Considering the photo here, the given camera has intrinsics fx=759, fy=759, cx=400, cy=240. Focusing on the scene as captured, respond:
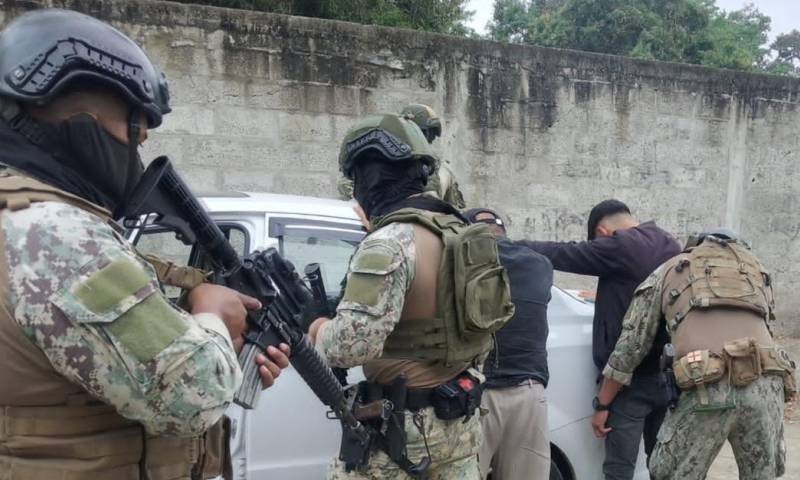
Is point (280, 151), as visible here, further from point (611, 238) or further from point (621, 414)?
point (621, 414)

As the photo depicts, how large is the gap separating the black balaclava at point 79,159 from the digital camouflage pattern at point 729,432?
2.60 metres

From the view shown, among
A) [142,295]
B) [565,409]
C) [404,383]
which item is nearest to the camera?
[142,295]

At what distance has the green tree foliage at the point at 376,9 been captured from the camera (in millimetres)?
6984

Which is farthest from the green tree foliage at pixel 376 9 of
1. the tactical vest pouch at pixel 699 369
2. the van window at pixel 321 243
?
the tactical vest pouch at pixel 699 369

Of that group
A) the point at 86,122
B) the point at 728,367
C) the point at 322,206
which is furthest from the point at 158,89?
the point at 728,367

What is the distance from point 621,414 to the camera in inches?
138

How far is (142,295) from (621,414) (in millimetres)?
2777

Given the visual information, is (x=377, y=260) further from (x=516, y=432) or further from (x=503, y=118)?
(x=503, y=118)

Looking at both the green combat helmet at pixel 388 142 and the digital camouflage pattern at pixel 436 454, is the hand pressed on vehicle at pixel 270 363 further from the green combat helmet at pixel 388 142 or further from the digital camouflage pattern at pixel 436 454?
the green combat helmet at pixel 388 142

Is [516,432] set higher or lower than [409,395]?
lower

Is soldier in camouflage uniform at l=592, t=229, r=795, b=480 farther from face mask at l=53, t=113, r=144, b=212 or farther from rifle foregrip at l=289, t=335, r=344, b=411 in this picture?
face mask at l=53, t=113, r=144, b=212

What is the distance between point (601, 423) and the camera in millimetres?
3504

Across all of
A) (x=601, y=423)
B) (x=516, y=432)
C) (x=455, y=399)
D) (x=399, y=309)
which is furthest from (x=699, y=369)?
(x=399, y=309)

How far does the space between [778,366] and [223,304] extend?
101 inches
